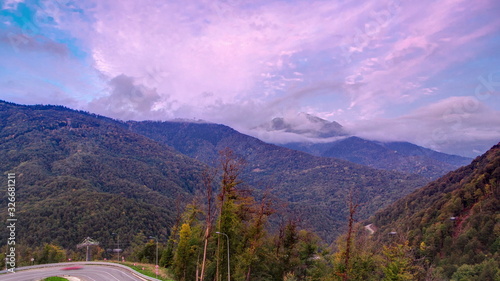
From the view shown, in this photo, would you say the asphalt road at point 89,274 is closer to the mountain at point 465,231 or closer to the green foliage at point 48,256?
the green foliage at point 48,256

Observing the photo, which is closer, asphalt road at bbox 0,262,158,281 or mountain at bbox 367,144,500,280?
asphalt road at bbox 0,262,158,281

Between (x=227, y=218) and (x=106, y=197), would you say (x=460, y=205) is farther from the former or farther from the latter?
(x=106, y=197)

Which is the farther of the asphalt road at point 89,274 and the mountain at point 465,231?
the mountain at point 465,231

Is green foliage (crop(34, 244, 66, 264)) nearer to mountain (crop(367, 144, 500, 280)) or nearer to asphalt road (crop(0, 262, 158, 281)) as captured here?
asphalt road (crop(0, 262, 158, 281))

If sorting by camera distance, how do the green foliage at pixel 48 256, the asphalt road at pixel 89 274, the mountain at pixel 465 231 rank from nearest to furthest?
the asphalt road at pixel 89 274 → the green foliage at pixel 48 256 → the mountain at pixel 465 231

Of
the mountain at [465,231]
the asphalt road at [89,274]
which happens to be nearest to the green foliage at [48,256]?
the asphalt road at [89,274]

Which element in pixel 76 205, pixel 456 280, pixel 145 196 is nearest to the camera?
pixel 456 280

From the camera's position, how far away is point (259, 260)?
35781 millimetres

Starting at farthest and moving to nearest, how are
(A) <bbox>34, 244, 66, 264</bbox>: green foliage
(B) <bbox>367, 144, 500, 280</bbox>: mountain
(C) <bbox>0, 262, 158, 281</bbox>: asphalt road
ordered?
(B) <bbox>367, 144, 500, 280</bbox>: mountain, (A) <bbox>34, 244, 66, 264</bbox>: green foliage, (C) <bbox>0, 262, 158, 281</bbox>: asphalt road

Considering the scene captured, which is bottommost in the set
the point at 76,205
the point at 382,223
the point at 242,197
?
the point at 382,223

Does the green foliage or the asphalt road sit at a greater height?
the asphalt road

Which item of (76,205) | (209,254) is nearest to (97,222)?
(76,205)

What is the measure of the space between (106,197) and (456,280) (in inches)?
5518

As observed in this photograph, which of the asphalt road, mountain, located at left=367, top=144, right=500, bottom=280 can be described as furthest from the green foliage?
mountain, located at left=367, top=144, right=500, bottom=280
